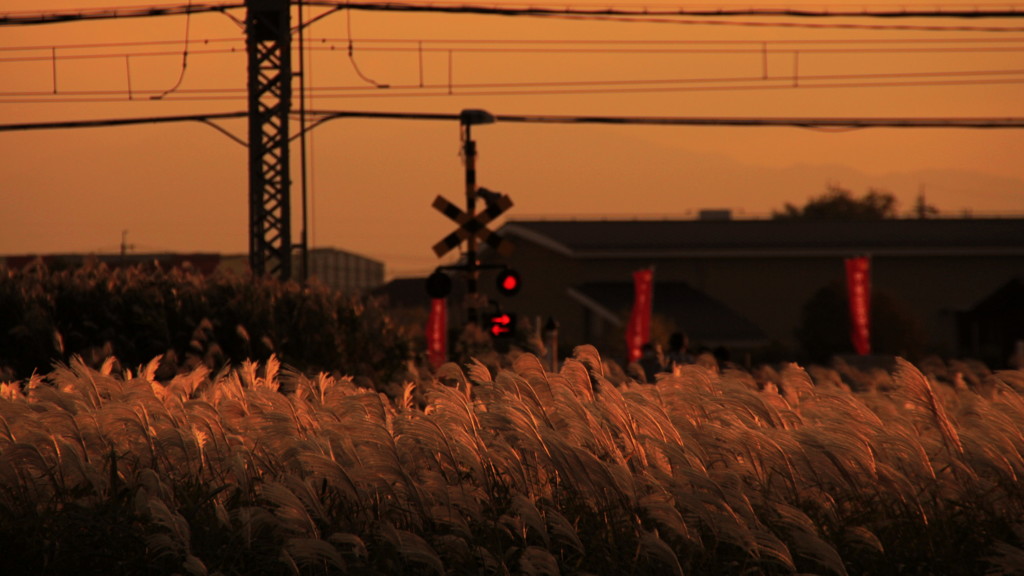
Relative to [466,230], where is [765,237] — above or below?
below

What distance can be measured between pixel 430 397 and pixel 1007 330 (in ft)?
135

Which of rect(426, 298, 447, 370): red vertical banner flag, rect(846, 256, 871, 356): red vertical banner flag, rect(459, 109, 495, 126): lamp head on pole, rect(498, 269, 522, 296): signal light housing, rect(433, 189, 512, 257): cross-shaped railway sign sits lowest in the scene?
rect(846, 256, 871, 356): red vertical banner flag

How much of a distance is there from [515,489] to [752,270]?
41383 mm

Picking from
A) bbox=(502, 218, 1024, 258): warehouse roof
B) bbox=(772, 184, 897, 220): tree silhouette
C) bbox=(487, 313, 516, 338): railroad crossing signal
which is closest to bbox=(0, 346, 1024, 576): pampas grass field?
bbox=(487, 313, 516, 338): railroad crossing signal

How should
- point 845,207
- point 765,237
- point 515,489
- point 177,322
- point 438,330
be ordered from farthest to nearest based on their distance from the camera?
point 845,207, point 765,237, point 438,330, point 177,322, point 515,489

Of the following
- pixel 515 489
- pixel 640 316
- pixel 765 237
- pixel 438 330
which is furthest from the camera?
pixel 765 237

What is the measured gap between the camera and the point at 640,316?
33406 millimetres

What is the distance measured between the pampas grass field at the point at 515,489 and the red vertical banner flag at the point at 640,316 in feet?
82.6

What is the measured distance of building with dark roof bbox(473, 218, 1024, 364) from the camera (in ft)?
151

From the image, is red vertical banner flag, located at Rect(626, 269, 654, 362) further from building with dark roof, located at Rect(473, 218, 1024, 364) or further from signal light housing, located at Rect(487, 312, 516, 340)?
signal light housing, located at Rect(487, 312, 516, 340)

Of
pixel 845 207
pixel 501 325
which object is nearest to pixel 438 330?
pixel 501 325

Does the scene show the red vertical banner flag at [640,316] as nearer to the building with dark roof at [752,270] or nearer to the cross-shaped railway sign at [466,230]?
the building with dark roof at [752,270]

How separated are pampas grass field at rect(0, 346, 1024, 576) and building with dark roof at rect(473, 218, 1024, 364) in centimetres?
3627

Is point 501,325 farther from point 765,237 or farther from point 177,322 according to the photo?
point 765,237
